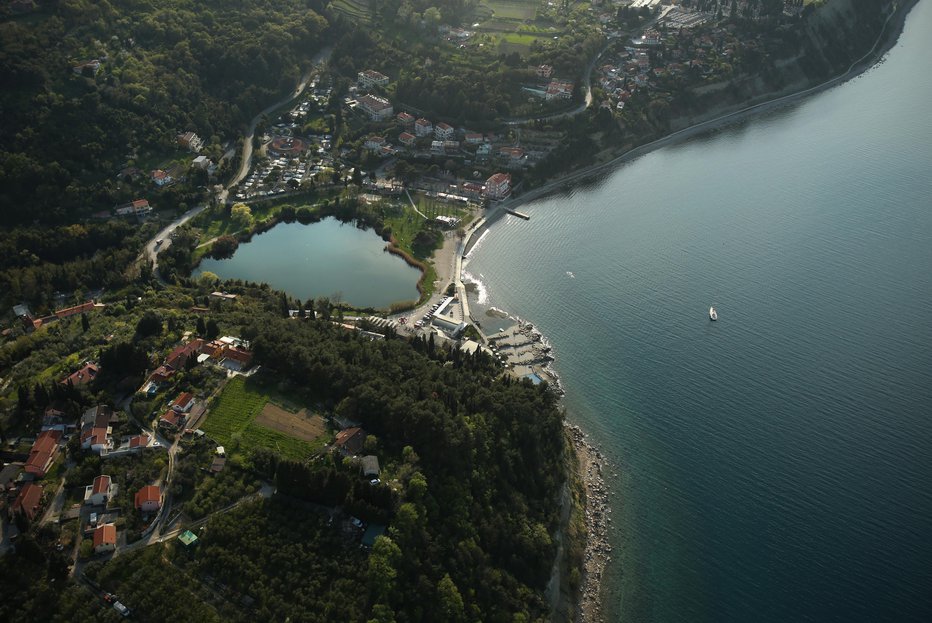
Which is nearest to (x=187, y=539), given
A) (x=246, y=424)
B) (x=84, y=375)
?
(x=246, y=424)

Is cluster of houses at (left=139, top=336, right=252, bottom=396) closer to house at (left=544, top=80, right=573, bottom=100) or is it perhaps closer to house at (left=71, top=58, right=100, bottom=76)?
house at (left=71, top=58, right=100, bottom=76)

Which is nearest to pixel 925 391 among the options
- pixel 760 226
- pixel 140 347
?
pixel 760 226

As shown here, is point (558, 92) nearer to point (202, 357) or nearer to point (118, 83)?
point (118, 83)

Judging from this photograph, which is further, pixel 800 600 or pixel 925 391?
pixel 925 391

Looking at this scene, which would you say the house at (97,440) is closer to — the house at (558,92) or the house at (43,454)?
the house at (43,454)

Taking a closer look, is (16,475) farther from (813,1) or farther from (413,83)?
(813,1)

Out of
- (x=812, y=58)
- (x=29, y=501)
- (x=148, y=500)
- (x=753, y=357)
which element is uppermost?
(x=812, y=58)
